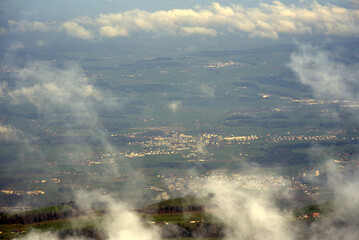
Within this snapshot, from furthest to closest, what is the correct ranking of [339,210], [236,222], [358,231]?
[339,210] < [236,222] < [358,231]

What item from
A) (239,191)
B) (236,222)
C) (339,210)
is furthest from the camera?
(239,191)

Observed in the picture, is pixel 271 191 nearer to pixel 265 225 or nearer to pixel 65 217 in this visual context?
pixel 265 225

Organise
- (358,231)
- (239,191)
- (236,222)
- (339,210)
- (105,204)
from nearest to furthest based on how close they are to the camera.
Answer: (358,231), (236,222), (339,210), (105,204), (239,191)

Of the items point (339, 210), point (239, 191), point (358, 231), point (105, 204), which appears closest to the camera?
point (358, 231)

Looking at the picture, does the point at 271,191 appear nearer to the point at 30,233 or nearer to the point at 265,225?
the point at 265,225

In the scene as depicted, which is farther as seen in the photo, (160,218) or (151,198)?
(151,198)

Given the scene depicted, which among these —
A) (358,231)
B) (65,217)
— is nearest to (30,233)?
(65,217)

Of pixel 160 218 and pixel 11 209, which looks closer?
pixel 160 218

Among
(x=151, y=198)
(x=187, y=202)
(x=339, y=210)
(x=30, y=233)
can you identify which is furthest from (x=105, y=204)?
(x=339, y=210)
